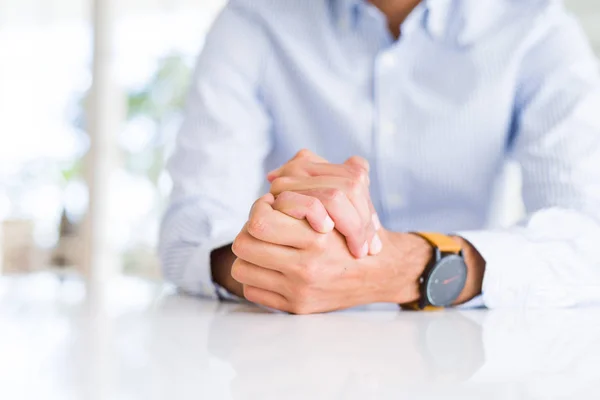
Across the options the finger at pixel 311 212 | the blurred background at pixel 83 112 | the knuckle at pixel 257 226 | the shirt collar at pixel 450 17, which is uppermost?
the shirt collar at pixel 450 17

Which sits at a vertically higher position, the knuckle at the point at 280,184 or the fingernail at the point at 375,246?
the knuckle at the point at 280,184

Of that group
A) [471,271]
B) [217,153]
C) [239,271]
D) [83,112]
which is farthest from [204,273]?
[83,112]

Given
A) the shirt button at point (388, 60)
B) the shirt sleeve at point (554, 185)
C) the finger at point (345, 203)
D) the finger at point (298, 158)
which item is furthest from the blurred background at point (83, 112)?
the finger at point (345, 203)

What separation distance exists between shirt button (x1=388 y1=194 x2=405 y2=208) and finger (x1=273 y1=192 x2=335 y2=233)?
0.56m

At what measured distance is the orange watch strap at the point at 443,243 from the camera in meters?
1.08

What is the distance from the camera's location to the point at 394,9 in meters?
1.56

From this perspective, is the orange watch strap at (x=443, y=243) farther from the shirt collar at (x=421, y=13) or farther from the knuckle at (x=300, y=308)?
the shirt collar at (x=421, y=13)

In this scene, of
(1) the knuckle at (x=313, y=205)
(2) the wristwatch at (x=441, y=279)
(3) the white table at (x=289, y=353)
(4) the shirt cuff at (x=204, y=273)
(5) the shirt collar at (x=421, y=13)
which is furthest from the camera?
(5) the shirt collar at (x=421, y=13)

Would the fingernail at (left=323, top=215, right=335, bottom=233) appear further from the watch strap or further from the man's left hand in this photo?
the watch strap

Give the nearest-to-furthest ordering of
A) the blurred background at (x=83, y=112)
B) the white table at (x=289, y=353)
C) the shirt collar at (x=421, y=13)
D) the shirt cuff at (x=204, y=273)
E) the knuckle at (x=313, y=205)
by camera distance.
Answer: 1. the white table at (x=289, y=353)
2. the knuckle at (x=313, y=205)
3. the shirt cuff at (x=204, y=273)
4. the shirt collar at (x=421, y=13)
5. the blurred background at (x=83, y=112)

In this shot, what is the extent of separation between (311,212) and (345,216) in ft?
0.16

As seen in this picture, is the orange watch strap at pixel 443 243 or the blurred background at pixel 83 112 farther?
the blurred background at pixel 83 112

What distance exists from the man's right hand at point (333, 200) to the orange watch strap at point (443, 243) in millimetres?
106

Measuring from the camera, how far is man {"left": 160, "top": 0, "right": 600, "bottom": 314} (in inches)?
49.8
